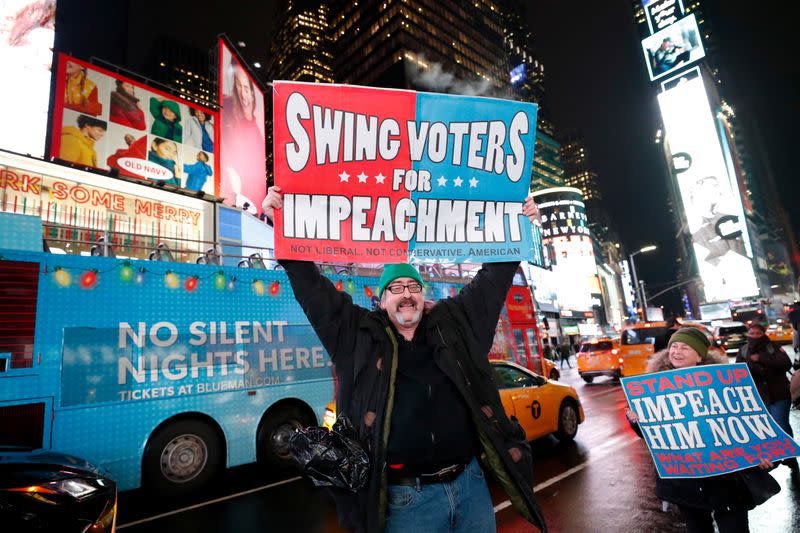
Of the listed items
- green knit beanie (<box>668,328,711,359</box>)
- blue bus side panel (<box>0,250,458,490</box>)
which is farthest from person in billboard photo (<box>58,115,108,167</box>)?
green knit beanie (<box>668,328,711,359</box>)

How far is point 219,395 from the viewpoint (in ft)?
23.7

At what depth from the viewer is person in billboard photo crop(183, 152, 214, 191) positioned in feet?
57.3

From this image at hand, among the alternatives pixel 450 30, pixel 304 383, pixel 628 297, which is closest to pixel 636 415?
pixel 304 383

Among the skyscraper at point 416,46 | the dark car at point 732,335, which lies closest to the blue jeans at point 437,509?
the dark car at point 732,335

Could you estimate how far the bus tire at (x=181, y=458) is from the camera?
645 centimetres

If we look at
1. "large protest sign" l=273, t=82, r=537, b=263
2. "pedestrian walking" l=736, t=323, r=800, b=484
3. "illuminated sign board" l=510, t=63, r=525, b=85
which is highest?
"illuminated sign board" l=510, t=63, r=525, b=85

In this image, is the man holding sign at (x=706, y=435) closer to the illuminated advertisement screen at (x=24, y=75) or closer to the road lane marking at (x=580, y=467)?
the road lane marking at (x=580, y=467)

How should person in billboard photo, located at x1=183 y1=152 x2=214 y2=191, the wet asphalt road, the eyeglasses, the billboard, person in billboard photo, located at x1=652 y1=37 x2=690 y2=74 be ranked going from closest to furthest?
the eyeglasses
the wet asphalt road
person in billboard photo, located at x1=183 y1=152 x2=214 y2=191
the billboard
person in billboard photo, located at x1=652 y1=37 x2=690 y2=74

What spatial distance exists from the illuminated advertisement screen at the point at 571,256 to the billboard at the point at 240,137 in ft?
205

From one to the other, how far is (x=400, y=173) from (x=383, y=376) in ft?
5.31

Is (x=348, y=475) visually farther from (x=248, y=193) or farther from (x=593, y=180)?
(x=593, y=180)

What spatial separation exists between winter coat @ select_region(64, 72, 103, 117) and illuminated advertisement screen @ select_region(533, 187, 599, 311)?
70406mm

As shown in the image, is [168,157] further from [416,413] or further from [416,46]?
[416,46]

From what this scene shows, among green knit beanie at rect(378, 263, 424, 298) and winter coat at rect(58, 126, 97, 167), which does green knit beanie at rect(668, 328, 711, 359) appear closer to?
green knit beanie at rect(378, 263, 424, 298)
